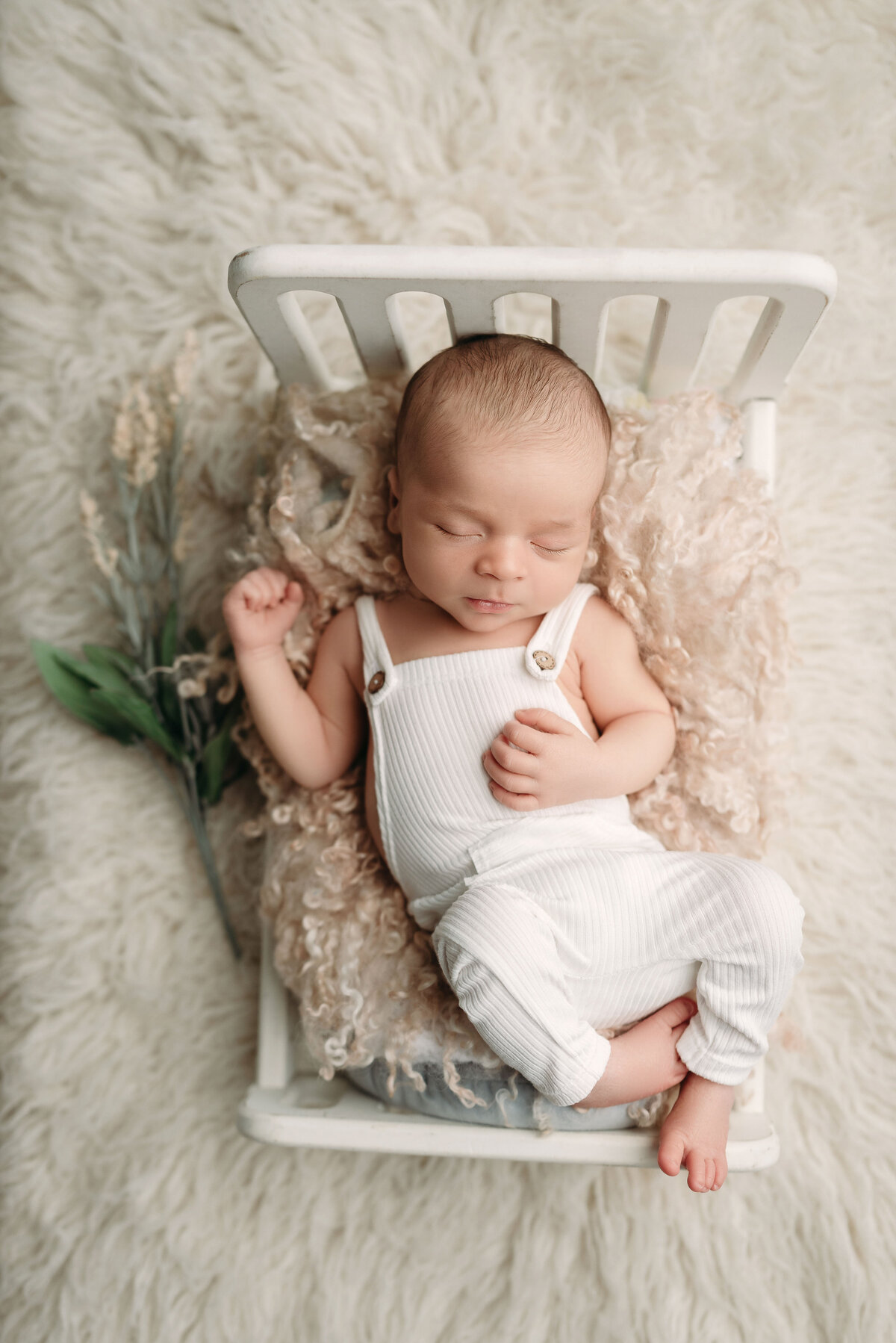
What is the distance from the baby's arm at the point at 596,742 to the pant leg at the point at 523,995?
0.14 meters

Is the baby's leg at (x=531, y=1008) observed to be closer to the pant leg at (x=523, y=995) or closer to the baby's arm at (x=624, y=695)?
the pant leg at (x=523, y=995)

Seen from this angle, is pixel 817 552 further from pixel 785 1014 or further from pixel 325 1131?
pixel 325 1131

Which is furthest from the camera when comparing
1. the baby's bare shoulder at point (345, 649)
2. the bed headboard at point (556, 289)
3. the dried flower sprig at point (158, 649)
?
the dried flower sprig at point (158, 649)

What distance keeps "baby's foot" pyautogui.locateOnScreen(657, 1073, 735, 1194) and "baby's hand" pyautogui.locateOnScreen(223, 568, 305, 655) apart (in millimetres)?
736

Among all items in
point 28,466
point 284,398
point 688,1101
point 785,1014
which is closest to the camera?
point 688,1101

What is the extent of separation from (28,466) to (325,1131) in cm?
107

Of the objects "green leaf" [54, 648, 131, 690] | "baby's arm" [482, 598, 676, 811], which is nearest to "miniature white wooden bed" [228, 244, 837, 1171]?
"baby's arm" [482, 598, 676, 811]

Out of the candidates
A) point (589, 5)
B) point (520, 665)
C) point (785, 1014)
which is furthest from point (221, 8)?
point (785, 1014)

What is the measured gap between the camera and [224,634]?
141cm

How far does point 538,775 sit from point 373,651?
28 centimetres

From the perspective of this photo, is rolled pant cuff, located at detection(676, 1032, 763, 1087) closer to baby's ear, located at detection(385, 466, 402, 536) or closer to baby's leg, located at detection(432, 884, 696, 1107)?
baby's leg, located at detection(432, 884, 696, 1107)

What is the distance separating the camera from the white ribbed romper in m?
1.01

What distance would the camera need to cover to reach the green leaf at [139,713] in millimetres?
1354

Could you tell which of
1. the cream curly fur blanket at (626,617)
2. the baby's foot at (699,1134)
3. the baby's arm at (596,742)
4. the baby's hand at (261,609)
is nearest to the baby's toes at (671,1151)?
the baby's foot at (699,1134)
